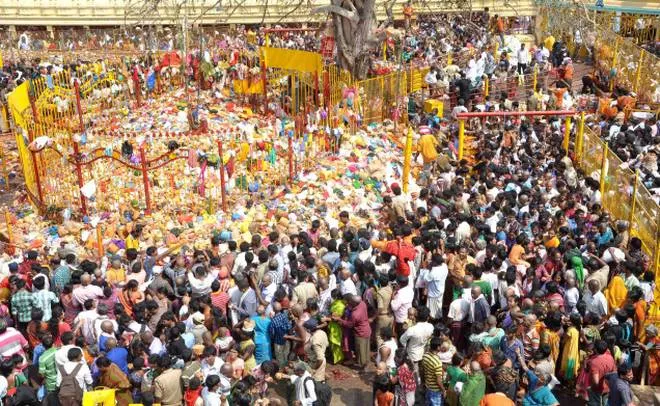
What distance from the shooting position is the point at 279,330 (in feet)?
28.1

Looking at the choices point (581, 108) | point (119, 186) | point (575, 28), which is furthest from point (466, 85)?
point (119, 186)

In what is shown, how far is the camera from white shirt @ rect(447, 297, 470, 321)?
894 cm

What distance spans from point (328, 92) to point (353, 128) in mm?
989

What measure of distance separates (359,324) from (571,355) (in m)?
2.40

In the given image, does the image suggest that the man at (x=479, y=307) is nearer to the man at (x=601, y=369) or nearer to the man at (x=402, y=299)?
the man at (x=402, y=299)

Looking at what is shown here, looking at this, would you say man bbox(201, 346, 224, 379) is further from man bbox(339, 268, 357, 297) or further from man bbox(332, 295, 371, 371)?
man bbox(339, 268, 357, 297)

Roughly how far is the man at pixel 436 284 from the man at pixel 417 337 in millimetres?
1110

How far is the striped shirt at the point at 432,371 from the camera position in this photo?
7.66m

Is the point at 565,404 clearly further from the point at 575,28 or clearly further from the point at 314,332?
the point at 575,28

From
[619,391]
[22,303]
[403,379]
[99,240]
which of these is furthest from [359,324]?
[99,240]

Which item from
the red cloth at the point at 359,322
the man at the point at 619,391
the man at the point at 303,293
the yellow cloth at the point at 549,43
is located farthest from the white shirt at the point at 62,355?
the yellow cloth at the point at 549,43

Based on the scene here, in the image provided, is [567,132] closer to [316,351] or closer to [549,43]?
[549,43]

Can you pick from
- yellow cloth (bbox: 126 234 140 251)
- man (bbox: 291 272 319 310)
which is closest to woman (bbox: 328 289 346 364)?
man (bbox: 291 272 319 310)

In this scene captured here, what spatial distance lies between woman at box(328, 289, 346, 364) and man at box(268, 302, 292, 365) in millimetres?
667
